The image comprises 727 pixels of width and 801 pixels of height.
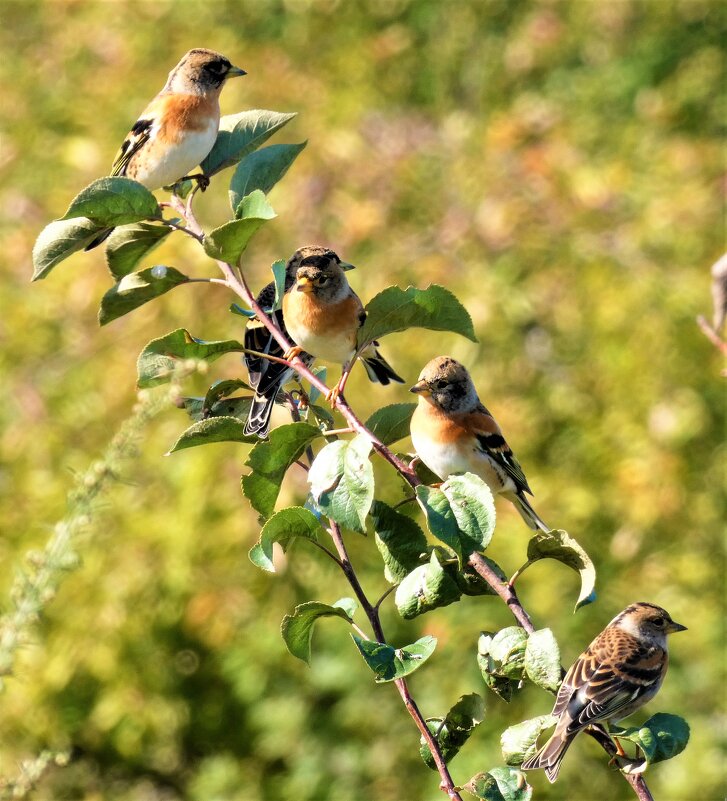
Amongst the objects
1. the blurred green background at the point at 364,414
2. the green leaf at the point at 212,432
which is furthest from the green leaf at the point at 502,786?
the blurred green background at the point at 364,414

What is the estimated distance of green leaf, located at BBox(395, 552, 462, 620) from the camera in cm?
162

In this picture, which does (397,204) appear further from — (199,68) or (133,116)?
(199,68)

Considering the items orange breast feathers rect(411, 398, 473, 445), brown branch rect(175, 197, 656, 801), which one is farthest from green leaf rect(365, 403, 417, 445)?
orange breast feathers rect(411, 398, 473, 445)

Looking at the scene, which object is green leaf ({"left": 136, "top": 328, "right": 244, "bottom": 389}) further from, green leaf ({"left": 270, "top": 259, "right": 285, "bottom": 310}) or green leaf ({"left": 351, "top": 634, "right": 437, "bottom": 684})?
green leaf ({"left": 351, "top": 634, "right": 437, "bottom": 684})

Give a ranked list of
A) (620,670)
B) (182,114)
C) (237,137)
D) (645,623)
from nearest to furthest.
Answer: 1. (237,137)
2. (182,114)
3. (620,670)
4. (645,623)

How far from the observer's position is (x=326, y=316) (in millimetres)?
3029

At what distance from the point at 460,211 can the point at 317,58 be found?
1816mm

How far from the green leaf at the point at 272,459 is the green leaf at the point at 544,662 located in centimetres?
44

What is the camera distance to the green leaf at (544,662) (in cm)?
151

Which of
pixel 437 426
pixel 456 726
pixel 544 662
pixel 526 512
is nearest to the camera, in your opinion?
pixel 544 662

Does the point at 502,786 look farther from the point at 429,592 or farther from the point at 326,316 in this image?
the point at 326,316

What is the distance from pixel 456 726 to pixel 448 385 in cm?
150

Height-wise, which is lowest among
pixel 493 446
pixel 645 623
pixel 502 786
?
pixel 645 623

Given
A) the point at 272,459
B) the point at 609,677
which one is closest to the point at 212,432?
the point at 272,459
